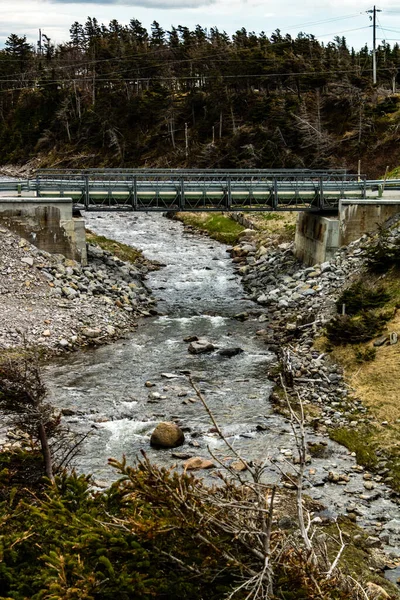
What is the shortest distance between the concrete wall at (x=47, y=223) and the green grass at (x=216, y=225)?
17387 mm

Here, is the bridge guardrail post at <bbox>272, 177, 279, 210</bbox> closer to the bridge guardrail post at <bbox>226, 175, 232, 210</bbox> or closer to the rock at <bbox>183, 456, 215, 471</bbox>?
the bridge guardrail post at <bbox>226, 175, 232, 210</bbox>

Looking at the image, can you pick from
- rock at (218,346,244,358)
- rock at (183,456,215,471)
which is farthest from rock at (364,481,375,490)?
rock at (218,346,244,358)

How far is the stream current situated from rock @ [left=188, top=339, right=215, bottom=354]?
373 millimetres

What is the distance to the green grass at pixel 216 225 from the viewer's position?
54453 millimetres

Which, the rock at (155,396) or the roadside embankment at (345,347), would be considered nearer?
the roadside embankment at (345,347)

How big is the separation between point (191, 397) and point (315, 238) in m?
19.0

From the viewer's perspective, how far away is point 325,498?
17922mm

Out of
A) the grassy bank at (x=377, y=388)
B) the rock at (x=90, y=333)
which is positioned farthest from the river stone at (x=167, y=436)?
the rock at (x=90, y=333)

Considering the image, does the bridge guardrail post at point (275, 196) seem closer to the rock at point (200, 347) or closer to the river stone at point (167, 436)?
the rock at point (200, 347)

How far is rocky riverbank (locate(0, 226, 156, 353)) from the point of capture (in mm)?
30016

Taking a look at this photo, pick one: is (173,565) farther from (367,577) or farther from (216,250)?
(216,250)

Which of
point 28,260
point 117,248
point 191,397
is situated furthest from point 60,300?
point 117,248

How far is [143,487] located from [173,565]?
106 centimetres

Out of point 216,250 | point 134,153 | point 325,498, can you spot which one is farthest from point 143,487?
point 134,153
